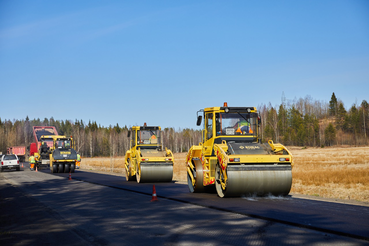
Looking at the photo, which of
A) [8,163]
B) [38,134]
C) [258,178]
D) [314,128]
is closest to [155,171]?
[258,178]

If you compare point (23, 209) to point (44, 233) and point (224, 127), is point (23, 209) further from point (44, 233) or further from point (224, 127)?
point (224, 127)

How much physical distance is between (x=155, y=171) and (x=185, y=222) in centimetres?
1155

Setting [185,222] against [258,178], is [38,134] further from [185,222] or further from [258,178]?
[185,222]

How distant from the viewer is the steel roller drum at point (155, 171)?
65.0 ft

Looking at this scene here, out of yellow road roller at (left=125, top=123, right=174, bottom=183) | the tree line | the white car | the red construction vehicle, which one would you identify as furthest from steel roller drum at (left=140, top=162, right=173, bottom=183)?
the tree line

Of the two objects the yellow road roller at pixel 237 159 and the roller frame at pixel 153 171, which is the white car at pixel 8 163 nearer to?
the roller frame at pixel 153 171

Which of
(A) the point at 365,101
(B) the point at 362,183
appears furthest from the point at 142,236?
(A) the point at 365,101

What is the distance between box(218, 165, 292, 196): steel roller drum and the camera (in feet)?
38.0

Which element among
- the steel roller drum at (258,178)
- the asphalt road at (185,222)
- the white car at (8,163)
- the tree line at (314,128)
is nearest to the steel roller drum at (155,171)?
the asphalt road at (185,222)

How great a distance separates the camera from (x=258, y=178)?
11.6 metres

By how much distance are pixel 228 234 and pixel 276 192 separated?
522cm

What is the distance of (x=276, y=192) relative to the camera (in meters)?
11.9

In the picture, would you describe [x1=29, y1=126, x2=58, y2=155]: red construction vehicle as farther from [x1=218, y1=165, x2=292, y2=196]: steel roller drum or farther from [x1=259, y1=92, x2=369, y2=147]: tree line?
[x1=259, y1=92, x2=369, y2=147]: tree line

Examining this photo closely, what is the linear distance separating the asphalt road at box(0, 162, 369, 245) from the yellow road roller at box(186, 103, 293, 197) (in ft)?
1.61
